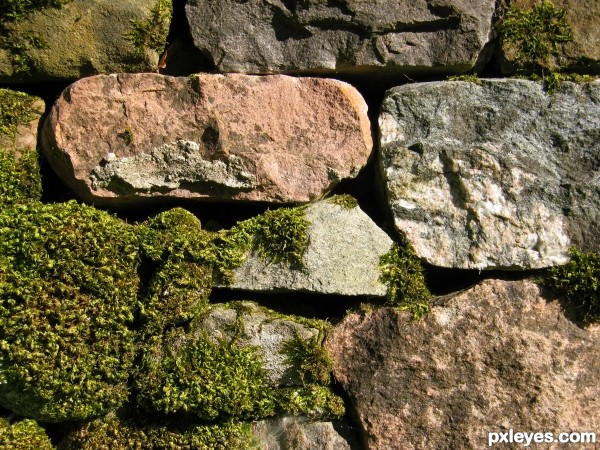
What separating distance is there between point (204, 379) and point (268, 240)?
58cm

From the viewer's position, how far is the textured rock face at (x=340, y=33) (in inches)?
99.0

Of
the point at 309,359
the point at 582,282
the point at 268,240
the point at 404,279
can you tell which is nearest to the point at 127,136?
the point at 268,240

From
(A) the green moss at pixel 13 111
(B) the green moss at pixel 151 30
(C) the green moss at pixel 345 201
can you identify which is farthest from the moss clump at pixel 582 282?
(A) the green moss at pixel 13 111

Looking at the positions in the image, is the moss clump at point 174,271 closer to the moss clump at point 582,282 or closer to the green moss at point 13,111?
the green moss at point 13,111

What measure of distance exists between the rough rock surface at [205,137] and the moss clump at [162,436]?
2.86 ft

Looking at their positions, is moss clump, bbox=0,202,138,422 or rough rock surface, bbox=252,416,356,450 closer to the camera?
moss clump, bbox=0,202,138,422

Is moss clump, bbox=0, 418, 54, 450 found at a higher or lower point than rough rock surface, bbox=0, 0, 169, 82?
lower

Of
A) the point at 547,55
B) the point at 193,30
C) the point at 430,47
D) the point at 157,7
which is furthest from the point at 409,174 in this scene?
the point at 157,7

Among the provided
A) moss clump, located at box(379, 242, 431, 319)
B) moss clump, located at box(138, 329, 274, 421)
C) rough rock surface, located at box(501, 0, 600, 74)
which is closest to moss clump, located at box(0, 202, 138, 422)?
moss clump, located at box(138, 329, 274, 421)

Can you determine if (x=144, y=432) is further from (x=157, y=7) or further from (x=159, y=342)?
(x=157, y=7)

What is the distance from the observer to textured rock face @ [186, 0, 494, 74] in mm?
2514

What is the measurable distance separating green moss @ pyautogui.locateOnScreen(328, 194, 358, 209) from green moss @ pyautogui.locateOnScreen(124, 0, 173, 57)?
944mm

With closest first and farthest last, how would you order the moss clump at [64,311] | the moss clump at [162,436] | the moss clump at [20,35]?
the moss clump at [64,311]
the moss clump at [162,436]
the moss clump at [20,35]

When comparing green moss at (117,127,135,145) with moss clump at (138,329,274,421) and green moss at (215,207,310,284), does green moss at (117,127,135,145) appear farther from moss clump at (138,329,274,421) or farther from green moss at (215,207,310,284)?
moss clump at (138,329,274,421)
